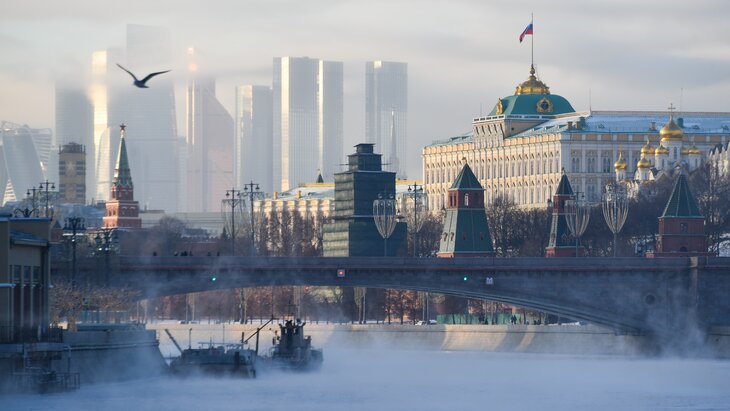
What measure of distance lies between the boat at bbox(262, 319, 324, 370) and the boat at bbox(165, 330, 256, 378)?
7807mm

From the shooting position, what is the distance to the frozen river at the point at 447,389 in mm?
131500

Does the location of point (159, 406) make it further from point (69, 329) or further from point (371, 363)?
point (371, 363)

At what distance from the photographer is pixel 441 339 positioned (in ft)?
631

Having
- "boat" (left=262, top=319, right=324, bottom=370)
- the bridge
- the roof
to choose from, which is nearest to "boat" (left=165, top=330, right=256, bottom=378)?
"boat" (left=262, top=319, right=324, bottom=370)

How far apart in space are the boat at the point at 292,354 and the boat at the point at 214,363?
25.6 ft

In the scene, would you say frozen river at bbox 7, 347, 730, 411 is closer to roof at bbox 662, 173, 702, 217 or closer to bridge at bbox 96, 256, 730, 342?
bridge at bbox 96, 256, 730, 342

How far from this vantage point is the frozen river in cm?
13150

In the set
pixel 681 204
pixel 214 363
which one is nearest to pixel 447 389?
pixel 214 363

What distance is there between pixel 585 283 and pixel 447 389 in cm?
2508

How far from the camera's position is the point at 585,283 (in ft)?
554

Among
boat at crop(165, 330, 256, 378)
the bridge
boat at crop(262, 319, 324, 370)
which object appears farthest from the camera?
the bridge

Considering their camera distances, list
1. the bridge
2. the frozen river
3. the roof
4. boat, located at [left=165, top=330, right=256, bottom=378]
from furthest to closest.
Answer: the roof < the bridge < boat, located at [left=165, top=330, right=256, bottom=378] < the frozen river

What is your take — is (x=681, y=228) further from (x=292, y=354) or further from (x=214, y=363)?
(x=214, y=363)

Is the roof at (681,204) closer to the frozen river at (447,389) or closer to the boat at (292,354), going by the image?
the frozen river at (447,389)
